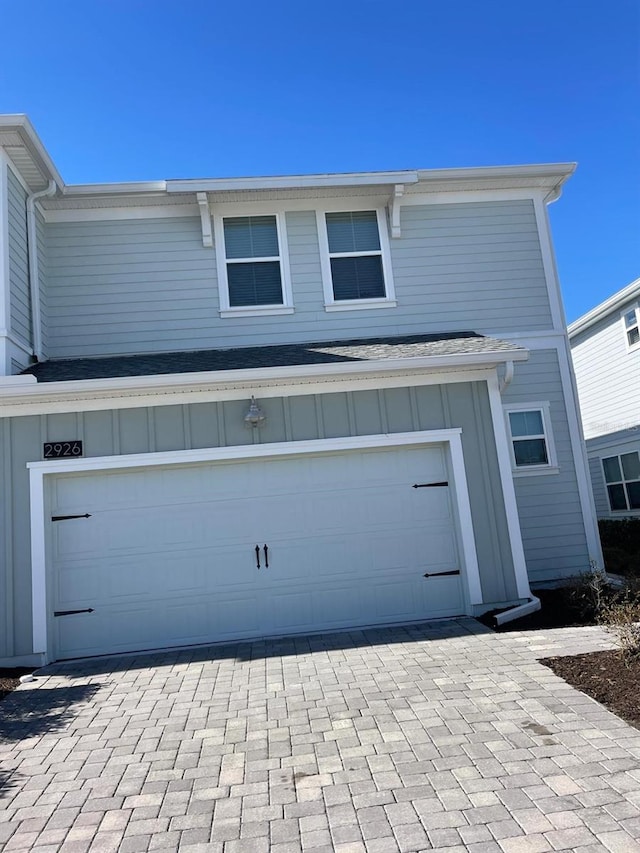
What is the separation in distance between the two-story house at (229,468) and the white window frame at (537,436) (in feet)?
0.14

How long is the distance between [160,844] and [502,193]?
10.1 metres

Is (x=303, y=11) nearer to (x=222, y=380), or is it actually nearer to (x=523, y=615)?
(x=222, y=380)

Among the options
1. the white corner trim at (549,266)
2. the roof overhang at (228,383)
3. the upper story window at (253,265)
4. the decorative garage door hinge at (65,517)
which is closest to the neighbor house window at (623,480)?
the white corner trim at (549,266)

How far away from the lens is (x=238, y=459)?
7.53 meters

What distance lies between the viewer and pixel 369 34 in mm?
9828

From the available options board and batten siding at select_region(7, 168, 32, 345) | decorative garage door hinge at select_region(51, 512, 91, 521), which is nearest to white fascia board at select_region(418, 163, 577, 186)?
board and batten siding at select_region(7, 168, 32, 345)

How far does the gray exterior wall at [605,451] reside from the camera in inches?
559

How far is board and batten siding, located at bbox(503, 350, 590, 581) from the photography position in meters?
9.11

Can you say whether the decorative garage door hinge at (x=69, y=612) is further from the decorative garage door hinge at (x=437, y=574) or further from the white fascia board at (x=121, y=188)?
the white fascia board at (x=121, y=188)

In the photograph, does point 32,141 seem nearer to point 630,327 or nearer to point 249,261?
point 249,261

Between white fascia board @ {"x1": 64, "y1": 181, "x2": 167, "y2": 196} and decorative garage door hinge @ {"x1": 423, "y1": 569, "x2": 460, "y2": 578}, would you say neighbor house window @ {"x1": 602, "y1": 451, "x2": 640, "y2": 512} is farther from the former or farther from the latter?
white fascia board @ {"x1": 64, "y1": 181, "x2": 167, "y2": 196}

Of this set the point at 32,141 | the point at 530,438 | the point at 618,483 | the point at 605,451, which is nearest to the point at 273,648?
the point at 530,438

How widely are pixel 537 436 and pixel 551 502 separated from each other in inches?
40.6

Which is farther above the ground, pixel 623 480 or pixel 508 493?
pixel 623 480
